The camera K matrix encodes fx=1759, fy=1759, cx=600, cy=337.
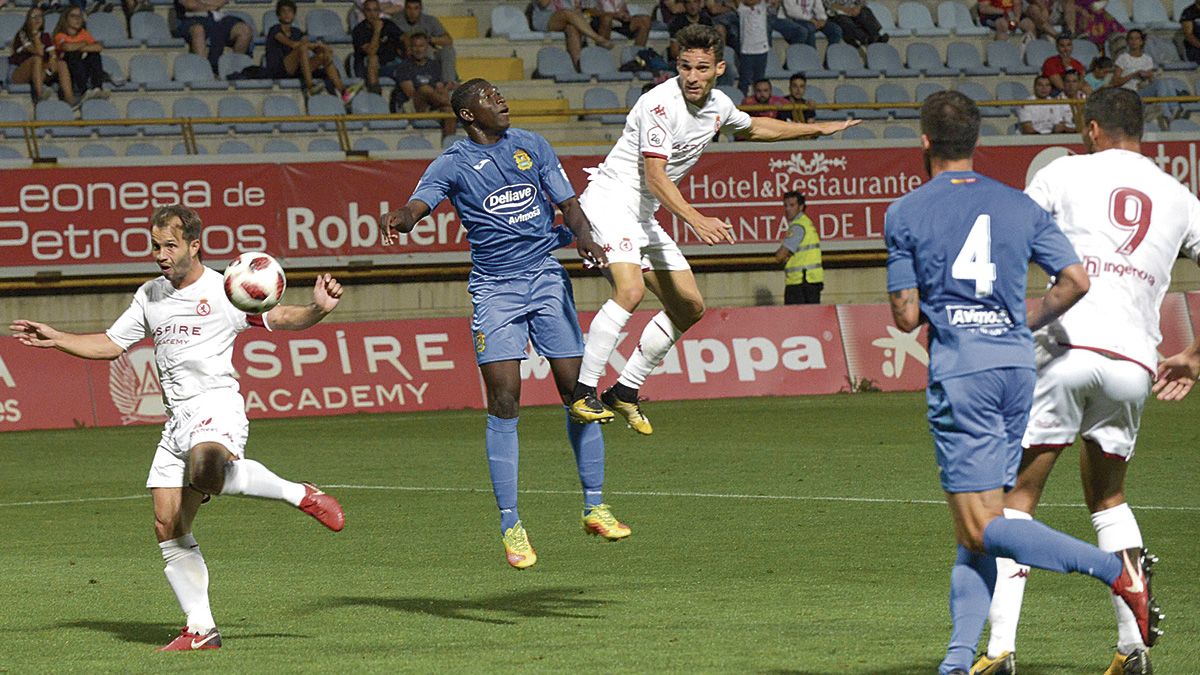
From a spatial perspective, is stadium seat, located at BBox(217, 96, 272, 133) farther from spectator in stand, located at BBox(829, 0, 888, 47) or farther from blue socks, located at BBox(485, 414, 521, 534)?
blue socks, located at BBox(485, 414, 521, 534)

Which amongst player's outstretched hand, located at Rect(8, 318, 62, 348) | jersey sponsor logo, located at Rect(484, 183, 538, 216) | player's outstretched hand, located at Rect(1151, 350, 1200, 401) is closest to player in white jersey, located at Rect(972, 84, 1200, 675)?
player's outstretched hand, located at Rect(1151, 350, 1200, 401)

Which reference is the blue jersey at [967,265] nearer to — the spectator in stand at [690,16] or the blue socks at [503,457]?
the blue socks at [503,457]

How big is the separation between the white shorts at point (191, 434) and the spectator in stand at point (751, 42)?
Answer: 17555 mm

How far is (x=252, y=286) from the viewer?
23.2ft

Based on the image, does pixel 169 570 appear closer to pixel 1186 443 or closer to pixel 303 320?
pixel 303 320

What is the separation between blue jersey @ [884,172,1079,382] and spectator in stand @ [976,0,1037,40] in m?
22.5

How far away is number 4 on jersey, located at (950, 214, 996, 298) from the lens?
209 inches

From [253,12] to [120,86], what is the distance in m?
2.26

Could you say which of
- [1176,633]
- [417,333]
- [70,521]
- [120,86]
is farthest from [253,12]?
[1176,633]

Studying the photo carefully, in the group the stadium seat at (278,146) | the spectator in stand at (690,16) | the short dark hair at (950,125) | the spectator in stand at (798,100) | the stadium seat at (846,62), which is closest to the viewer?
the short dark hair at (950,125)

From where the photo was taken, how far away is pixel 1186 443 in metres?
14.4

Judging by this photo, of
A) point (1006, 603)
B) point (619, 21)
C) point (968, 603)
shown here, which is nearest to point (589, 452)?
point (1006, 603)

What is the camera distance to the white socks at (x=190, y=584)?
710cm

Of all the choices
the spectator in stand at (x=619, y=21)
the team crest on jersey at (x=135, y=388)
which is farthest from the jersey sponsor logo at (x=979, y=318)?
the spectator in stand at (x=619, y=21)
